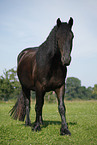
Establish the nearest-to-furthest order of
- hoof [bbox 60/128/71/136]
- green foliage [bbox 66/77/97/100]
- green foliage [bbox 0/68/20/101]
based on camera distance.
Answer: hoof [bbox 60/128/71/136], green foliage [bbox 0/68/20/101], green foliage [bbox 66/77/97/100]

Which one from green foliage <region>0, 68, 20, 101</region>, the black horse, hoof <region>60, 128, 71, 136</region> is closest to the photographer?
the black horse

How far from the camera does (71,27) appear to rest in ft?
17.8

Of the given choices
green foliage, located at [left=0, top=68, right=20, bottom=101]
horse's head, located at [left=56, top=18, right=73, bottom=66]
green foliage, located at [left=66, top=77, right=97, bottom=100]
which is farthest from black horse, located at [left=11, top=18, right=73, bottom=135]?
green foliage, located at [left=66, top=77, right=97, bottom=100]

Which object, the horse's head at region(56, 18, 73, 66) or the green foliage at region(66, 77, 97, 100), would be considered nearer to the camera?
the horse's head at region(56, 18, 73, 66)

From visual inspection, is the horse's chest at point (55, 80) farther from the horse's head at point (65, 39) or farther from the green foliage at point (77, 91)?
the green foliage at point (77, 91)

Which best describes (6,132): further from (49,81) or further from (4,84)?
(4,84)

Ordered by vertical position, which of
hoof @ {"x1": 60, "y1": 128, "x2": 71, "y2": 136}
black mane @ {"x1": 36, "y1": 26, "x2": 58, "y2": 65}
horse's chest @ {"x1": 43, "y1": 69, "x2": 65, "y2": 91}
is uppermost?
black mane @ {"x1": 36, "y1": 26, "x2": 58, "y2": 65}

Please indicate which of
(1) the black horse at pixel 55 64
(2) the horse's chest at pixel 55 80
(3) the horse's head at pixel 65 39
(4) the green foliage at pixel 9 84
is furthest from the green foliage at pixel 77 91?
(3) the horse's head at pixel 65 39

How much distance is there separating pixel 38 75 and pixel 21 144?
2137mm

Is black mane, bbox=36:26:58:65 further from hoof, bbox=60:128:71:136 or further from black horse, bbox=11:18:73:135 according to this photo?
hoof, bbox=60:128:71:136

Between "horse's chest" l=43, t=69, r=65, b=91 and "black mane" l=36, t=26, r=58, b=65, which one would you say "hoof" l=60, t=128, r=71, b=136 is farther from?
"black mane" l=36, t=26, r=58, b=65

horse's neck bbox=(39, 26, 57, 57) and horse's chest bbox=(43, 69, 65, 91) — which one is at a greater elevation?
horse's neck bbox=(39, 26, 57, 57)

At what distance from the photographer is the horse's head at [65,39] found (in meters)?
4.80

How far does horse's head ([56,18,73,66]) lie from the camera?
4.80m
